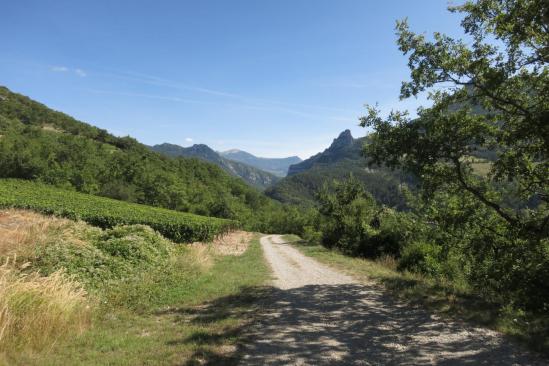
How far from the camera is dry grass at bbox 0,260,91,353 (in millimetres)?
6113

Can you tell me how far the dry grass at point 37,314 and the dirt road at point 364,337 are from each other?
3.69m

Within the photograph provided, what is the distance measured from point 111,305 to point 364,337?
249 inches

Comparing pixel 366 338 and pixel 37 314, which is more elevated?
pixel 366 338

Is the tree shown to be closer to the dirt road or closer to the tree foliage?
the tree foliage

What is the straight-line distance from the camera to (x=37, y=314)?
6.70 metres

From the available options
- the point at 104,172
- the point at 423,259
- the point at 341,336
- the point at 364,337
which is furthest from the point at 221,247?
the point at 104,172

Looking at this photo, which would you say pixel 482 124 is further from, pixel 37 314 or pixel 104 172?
pixel 104 172

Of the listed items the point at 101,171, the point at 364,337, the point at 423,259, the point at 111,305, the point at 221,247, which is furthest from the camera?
the point at 101,171

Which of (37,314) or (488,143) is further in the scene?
(488,143)

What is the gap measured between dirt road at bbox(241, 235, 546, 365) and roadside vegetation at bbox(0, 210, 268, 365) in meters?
0.75

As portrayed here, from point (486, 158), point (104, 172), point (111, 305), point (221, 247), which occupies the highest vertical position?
point (486, 158)

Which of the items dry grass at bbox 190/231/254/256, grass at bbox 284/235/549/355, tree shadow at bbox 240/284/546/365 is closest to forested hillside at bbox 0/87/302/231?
dry grass at bbox 190/231/254/256

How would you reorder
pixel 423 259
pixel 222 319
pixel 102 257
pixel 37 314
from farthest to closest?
pixel 423 259
pixel 102 257
pixel 222 319
pixel 37 314

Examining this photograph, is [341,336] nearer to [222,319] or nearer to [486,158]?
[222,319]
